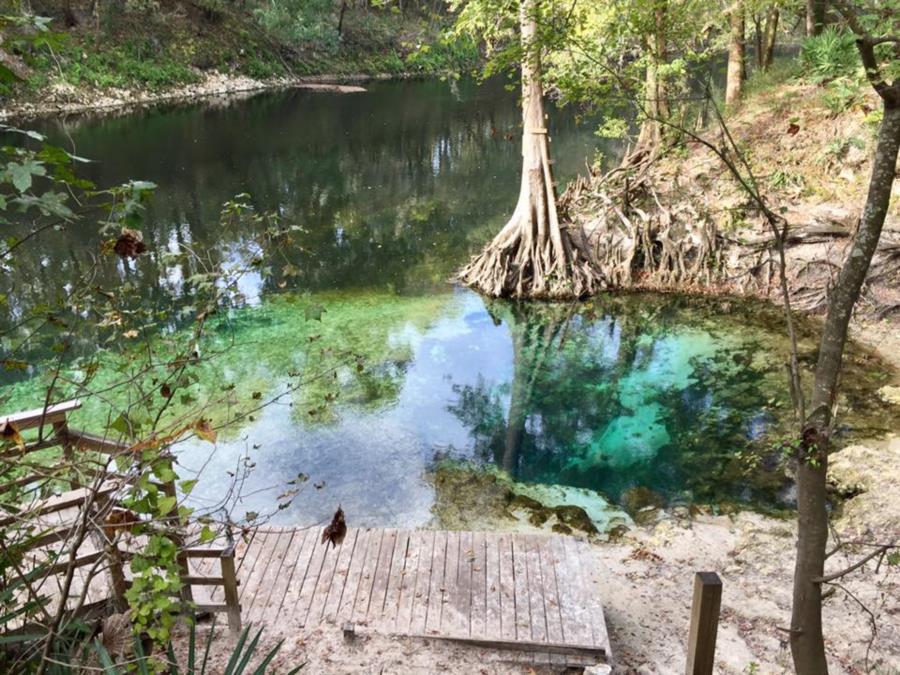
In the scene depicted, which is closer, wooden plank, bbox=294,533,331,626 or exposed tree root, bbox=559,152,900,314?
wooden plank, bbox=294,533,331,626

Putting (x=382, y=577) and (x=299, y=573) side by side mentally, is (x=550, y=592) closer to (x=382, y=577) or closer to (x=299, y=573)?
(x=382, y=577)

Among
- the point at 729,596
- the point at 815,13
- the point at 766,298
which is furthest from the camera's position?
the point at 766,298

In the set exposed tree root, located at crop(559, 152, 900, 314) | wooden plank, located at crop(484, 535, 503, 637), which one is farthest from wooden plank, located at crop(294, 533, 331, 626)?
exposed tree root, located at crop(559, 152, 900, 314)

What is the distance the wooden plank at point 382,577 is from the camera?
17.3 feet

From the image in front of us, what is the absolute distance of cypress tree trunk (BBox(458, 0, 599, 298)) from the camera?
1334 cm

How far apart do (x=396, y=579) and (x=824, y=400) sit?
3558 mm

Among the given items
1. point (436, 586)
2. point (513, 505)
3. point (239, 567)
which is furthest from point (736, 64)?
point (239, 567)

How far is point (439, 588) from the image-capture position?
18.0ft

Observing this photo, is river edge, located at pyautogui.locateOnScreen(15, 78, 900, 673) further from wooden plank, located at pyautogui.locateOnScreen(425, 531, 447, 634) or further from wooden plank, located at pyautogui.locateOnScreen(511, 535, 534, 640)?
wooden plank, located at pyautogui.locateOnScreen(511, 535, 534, 640)

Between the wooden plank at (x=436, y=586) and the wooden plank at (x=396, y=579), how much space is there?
0.76 ft

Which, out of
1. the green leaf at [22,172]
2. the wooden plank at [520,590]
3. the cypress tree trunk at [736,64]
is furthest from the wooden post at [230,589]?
the cypress tree trunk at [736,64]

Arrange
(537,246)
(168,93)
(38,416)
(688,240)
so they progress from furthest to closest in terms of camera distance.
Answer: (168,93)
(688,240)
(537,246)
(38,416)

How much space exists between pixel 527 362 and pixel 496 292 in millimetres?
2675

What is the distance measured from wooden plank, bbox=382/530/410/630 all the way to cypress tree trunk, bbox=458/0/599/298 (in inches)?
316
